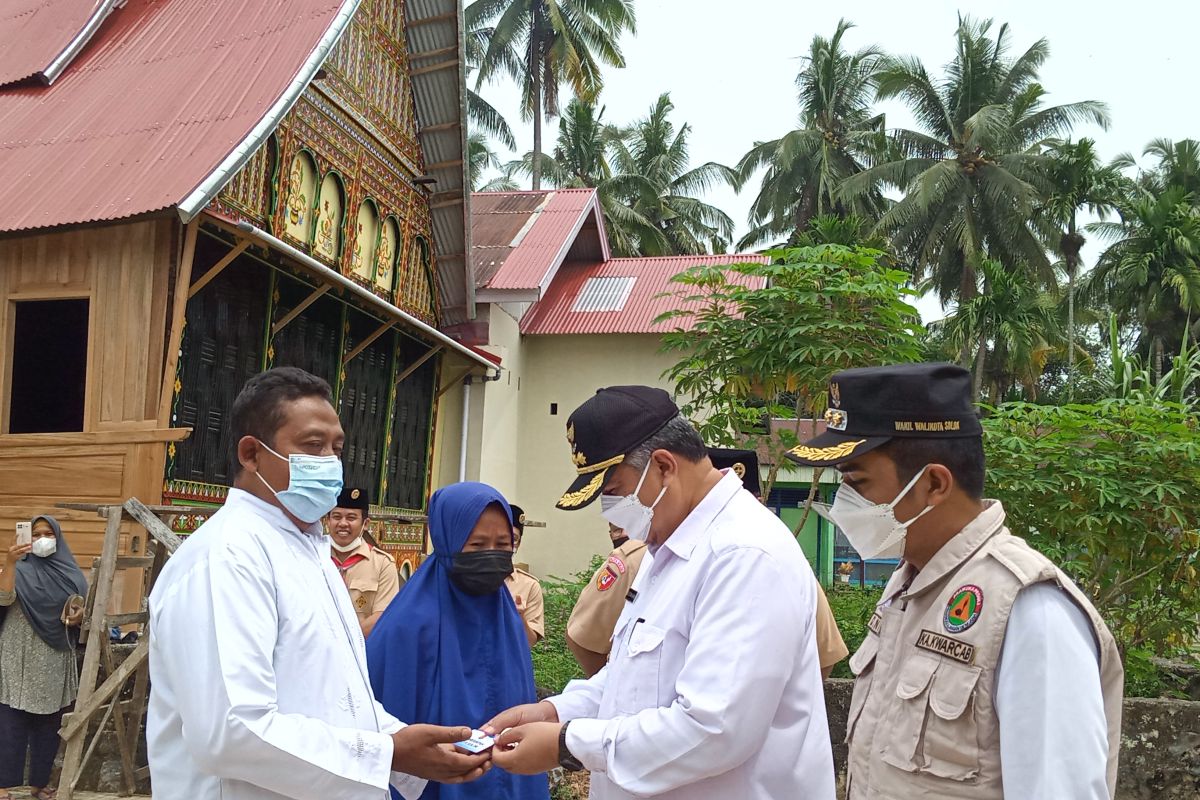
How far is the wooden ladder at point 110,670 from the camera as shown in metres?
6.79

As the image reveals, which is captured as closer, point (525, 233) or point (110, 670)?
point (110, 670)

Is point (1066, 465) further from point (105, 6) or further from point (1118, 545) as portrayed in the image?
point (105, 6)


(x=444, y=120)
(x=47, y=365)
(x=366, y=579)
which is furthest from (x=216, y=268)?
(x=444, y=120)

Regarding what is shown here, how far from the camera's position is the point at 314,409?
2.86 metres

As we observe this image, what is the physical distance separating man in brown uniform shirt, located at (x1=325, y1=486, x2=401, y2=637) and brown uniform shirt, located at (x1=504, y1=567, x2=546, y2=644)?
2.70 feet

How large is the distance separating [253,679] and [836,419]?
4.69 ft

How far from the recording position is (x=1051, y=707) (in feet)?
6.22

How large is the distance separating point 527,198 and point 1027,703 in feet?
62.0

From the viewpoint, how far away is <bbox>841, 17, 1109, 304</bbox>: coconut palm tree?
3441cm

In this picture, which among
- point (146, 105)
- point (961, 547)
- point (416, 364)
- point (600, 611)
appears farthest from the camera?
point (416, 364)

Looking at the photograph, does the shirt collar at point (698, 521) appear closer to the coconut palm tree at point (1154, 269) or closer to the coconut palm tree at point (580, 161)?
the coconut palm tree at point (580, 161)

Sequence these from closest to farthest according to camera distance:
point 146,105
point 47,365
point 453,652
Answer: point 453,652
point 146,105
point 47,365

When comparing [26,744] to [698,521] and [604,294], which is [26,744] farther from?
[604,294]

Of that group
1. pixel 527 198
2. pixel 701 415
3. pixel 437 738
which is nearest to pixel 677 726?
pixel 437 738
